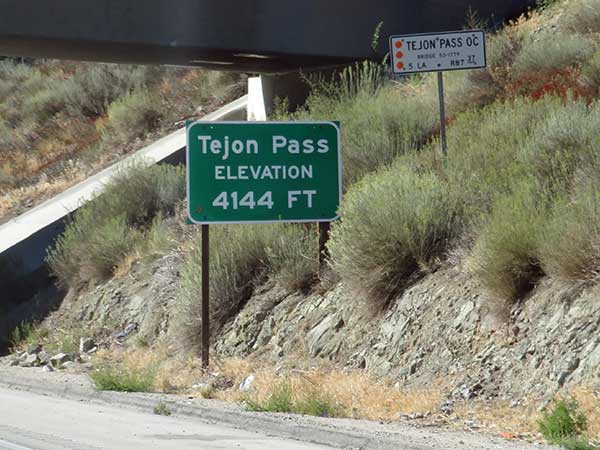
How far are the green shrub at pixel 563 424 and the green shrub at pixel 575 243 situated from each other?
7.11ft

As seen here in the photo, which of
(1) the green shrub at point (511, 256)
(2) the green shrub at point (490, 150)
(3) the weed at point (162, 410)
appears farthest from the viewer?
(2) the green shrub at point (490, 150)

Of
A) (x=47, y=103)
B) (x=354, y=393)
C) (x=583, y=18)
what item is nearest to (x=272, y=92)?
(x=583, y=18)

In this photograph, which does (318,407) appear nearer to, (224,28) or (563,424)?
(563,424)

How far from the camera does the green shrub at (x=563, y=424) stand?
10.4 m

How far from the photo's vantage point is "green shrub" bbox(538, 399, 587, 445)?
34.2 ft

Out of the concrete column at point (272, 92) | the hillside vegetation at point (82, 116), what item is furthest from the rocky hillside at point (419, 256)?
the hillside vegetation at point (82, 116)

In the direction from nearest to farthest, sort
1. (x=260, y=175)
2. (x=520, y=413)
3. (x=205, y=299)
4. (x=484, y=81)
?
(x=520, y=413), (x=205, y=299), (x=260, y=175), (x=484, y=81)

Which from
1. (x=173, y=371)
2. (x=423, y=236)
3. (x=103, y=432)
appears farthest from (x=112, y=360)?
(x=103, y=432)

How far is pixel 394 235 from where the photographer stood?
15.6 meters

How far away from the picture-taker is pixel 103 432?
1187cm

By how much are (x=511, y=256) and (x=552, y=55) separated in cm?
956

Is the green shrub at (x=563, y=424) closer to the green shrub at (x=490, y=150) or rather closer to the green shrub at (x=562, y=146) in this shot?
the green shrub at (x=562, y=146)

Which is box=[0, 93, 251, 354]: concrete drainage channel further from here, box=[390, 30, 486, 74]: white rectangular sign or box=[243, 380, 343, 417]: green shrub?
box=[243, 380, 343, 417]: green shrub

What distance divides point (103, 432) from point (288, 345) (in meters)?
5.24
